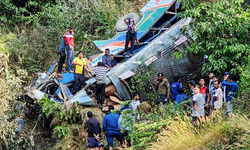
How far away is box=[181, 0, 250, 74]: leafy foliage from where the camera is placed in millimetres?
14297

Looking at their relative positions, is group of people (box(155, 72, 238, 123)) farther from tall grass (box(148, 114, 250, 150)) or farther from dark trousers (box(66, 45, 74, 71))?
dark trousers (box(66, 45, 74, 71))

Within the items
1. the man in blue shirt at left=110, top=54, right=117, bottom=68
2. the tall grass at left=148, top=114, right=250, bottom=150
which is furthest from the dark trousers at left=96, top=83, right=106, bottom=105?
the tall grass at left=148, top=114, right=250, bottom=150

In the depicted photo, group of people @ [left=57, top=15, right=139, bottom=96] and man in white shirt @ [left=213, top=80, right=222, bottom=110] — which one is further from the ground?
group of people @ [left=57, top=15, right=139, bottom=96]

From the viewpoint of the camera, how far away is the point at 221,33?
15.0m

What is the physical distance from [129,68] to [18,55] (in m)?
7.35

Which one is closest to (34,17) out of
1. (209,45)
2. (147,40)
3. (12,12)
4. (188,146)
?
(12,12)

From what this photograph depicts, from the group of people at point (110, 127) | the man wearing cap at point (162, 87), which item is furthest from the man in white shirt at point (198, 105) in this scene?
the man wearing cap at point (162, 87)

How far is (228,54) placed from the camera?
14.7 m

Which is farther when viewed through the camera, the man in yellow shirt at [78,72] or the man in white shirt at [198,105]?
the man in yellow shirt at [78,72]

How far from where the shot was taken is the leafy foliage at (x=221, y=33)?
1430 centimetres

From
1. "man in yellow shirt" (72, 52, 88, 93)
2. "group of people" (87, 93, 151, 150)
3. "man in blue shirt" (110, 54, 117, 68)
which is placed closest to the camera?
"group of people" (87, 93, 151, 150)

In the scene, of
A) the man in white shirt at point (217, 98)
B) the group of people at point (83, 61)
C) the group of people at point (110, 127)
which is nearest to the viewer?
the man in white shirt at point (217, 98)

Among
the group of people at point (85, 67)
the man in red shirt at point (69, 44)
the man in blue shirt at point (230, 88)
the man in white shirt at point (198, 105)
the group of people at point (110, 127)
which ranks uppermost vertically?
the man in red shirt at point (69, 44)

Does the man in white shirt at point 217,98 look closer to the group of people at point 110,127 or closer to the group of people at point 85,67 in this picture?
the group of people at point 110,127
